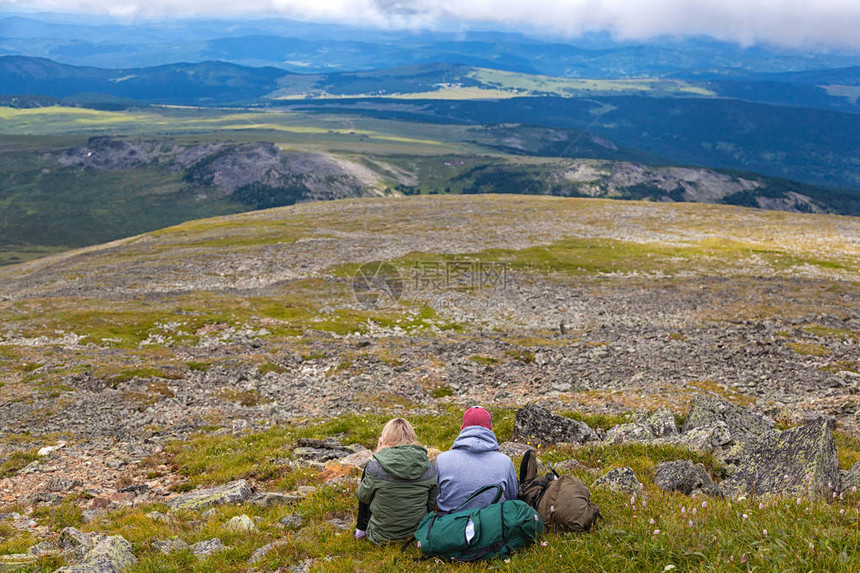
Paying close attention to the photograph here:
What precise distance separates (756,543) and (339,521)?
881 centimetres

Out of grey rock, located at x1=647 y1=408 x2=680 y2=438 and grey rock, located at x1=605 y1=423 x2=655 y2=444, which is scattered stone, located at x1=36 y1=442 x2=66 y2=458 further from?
grey rock, located at x1=647 y1=408 x2=680 y2=438

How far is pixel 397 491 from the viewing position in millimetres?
10781

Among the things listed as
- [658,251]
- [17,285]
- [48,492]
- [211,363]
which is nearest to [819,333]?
[211,363]

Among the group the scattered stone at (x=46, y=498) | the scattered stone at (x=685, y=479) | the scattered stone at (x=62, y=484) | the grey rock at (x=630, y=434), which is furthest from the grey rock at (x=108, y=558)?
the grey rock at (x=630, y=434)

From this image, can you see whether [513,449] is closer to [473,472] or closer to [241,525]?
[473,472]

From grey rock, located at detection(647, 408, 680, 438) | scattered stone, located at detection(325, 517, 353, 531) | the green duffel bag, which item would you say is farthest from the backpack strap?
grey rock, located at detection(647, 408, 680, 438)

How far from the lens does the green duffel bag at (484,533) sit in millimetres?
9422

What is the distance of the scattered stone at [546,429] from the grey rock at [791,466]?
227 inches

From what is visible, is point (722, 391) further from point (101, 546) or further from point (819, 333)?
point (101, 546)

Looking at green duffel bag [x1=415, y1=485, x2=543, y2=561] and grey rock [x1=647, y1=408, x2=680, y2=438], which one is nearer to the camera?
green duffel bag [x1=415, y1=485, x2=543, y2=561]

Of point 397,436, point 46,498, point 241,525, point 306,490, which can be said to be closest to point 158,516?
point 241,525

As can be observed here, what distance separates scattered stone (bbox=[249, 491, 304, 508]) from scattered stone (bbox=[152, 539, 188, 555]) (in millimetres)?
2790

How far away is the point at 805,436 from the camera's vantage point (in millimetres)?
12117

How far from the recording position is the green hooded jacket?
35.2 feet
